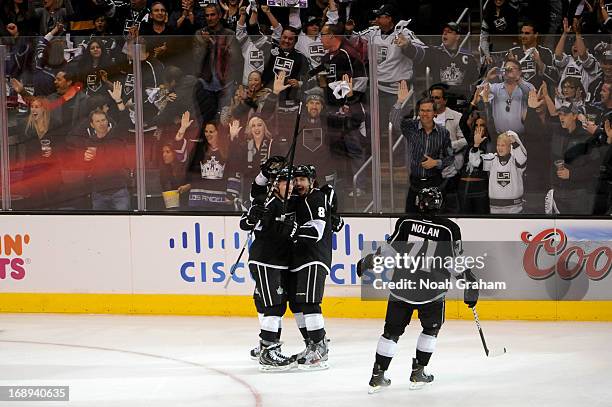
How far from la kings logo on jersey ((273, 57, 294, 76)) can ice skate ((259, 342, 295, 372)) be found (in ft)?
8.70

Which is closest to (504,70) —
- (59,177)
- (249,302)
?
(249,302)

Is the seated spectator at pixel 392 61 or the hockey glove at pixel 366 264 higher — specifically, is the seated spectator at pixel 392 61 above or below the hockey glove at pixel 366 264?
above

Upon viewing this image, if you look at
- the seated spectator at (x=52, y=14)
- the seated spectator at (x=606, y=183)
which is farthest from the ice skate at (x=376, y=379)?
the seated spectator at (x=52, y=14)

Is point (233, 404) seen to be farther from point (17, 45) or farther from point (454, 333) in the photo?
point (17, 45)

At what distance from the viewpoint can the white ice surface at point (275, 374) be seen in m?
6.54

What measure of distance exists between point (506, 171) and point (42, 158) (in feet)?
12.4

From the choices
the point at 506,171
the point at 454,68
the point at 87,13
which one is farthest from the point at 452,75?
the point at 87,13

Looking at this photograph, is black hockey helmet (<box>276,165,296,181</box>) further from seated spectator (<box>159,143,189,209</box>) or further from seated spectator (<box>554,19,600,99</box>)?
seated spectator (<box>554,19,600,99</box>)

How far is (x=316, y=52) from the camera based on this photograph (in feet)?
29.9

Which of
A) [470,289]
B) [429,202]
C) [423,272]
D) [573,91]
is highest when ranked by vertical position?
[573,91]

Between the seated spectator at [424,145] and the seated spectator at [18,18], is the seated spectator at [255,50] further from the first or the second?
the seated spectator at [18,18]

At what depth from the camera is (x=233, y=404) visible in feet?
21.0

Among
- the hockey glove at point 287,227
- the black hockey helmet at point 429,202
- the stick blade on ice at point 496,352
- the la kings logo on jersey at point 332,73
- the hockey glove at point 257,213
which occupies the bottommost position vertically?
the stick blade on ice at point 496,352

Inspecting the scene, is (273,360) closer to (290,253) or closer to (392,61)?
(290,253)
